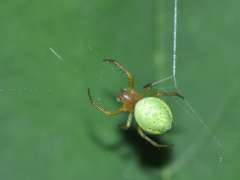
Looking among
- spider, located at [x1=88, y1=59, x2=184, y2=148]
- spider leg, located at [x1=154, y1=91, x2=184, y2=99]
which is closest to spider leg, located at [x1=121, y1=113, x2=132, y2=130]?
spider, located at [x1=88, y1=59, x2=184, y2=148]

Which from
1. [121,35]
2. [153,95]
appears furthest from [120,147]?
[121,35]

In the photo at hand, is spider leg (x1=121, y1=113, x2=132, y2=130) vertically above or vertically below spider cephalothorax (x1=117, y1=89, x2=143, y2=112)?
below

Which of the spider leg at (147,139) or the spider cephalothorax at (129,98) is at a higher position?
the spider cephalothorax at (129,98)

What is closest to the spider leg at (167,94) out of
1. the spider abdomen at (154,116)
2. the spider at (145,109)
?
the spider at (145,109)

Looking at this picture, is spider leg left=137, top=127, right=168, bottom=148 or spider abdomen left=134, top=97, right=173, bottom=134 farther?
spider leg left=137, top=127, right=168, bottom=148

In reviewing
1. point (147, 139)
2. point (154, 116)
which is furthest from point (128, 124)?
point (154, 116)

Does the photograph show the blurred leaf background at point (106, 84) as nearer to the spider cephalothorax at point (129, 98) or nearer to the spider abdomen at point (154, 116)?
the spider cephalothorax at point (129, 98)

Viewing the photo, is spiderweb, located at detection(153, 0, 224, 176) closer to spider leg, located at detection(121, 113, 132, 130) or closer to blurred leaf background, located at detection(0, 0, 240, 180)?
blurred leaf background, located at detection(0, 0, 240, 180)

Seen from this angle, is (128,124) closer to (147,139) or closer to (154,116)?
(147,139)

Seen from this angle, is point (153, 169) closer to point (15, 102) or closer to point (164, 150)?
point (164, 150)
